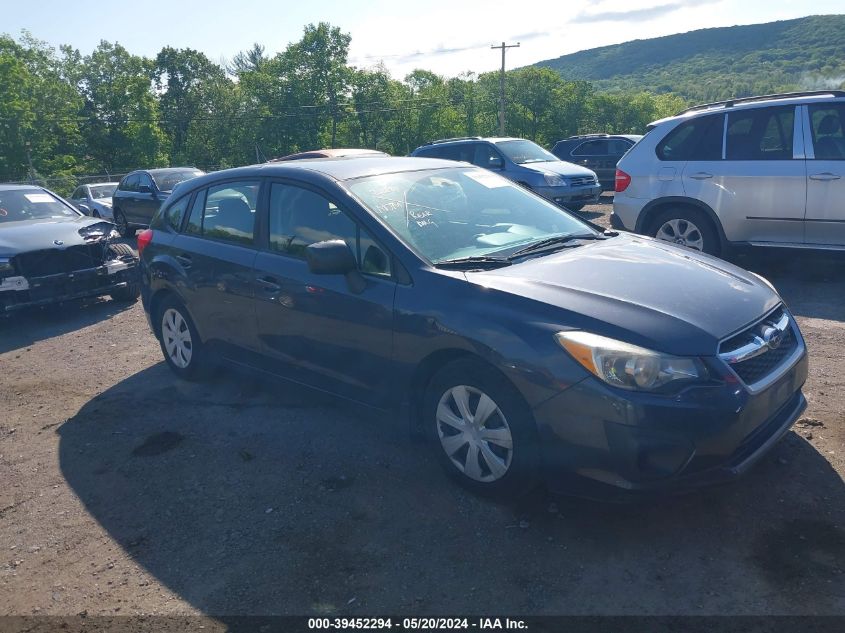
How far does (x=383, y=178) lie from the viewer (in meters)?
4.45

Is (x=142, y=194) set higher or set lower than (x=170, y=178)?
lower

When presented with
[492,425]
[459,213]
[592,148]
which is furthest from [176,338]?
[592,148]

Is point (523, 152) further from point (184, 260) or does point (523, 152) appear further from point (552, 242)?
point (552, 242)

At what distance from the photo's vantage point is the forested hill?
90713 mm

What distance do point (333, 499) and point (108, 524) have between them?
1.20 m

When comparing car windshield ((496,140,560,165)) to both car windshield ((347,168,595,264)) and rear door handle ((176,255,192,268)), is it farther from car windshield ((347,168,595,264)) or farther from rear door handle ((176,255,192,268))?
rear door handle ((176,255,192,268))

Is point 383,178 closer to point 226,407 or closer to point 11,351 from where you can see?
point 226,407

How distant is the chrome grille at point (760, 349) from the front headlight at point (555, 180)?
10.5 m

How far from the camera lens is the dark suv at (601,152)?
1894 cm

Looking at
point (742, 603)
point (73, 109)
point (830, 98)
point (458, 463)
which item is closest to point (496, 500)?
point (458, 463)

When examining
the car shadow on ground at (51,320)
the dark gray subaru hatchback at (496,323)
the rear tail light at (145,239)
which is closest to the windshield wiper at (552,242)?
the dark gray subaru hatchback at (496,323)

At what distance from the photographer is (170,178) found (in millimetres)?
16328

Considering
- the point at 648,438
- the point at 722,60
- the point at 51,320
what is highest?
the point at 722,60

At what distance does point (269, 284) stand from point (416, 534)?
1.94m
